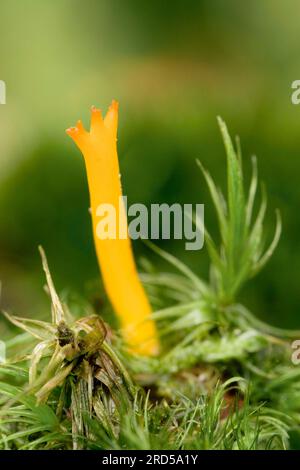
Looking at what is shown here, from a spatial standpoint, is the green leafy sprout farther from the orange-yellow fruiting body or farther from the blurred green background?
the blurred green background

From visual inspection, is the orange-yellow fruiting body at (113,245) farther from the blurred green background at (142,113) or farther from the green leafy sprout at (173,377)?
the blurred green background at (142,113)

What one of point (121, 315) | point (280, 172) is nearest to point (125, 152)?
point (280, 172)

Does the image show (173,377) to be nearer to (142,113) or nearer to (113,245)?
(113,245)

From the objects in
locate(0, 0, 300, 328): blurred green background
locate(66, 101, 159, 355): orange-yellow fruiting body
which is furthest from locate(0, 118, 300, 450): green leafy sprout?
locate(0, 0, 300, 328): blurred green background

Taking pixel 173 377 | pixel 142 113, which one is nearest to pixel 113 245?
pixel 173 377

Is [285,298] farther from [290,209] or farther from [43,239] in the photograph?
[43,239]

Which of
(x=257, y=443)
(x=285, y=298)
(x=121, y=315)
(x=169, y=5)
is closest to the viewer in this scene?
(x=257, y=443)

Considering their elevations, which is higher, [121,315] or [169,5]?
[169,5]

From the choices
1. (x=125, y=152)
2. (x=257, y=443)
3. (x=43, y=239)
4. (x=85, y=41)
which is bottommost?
(x=257, y=443)
